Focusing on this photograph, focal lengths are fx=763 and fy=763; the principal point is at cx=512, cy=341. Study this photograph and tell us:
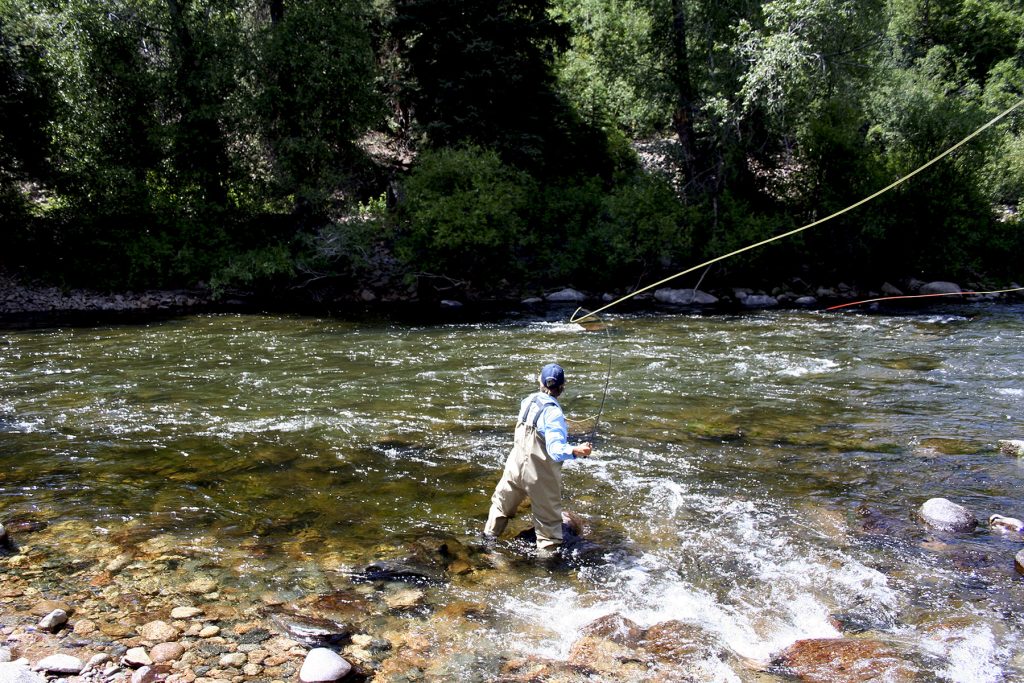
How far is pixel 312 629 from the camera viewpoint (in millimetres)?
5180

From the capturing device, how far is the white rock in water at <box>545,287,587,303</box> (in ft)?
73.4

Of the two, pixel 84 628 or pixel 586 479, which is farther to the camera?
pixel 586 479

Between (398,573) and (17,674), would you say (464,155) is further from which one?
(17,674)

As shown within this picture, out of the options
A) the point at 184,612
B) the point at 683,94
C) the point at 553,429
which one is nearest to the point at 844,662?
the point at 553,429

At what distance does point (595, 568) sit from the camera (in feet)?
20.4

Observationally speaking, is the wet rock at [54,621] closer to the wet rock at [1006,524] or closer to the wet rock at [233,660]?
the wet rock at [233,660]

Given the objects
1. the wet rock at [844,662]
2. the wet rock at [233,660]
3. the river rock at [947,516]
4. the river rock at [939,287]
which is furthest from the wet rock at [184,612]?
the river rock at [939,287]

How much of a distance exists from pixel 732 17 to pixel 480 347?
14.0 metres

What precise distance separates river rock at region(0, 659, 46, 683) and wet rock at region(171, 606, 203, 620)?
0.93 m

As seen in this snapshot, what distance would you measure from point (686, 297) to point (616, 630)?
17.3 m

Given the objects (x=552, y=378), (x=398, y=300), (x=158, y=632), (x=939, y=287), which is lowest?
(x=158, y=632)

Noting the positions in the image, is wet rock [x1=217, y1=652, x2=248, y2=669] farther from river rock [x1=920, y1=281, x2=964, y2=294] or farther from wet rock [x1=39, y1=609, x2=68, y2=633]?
river rock [x1=920, y1=281, x2=964, y2=294]

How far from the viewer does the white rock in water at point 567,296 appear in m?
22.4

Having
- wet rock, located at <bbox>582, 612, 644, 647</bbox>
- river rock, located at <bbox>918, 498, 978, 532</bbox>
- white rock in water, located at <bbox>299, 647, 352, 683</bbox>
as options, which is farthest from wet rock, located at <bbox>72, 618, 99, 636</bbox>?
river rock, located at <bbox>918, 498, 978, 532</bbox>
